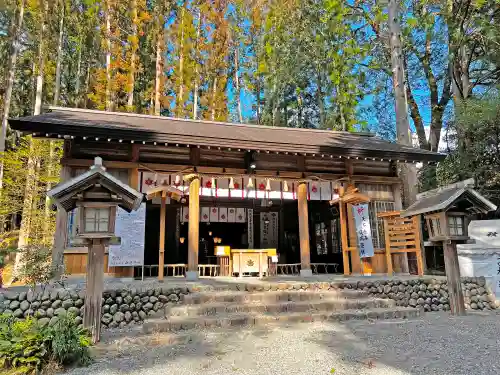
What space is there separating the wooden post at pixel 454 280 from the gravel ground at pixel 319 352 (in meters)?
1.03

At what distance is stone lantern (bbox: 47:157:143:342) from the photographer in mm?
4688

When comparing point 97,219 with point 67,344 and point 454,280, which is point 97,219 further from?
point 454,280

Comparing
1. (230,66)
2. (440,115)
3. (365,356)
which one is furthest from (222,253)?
(230,66)

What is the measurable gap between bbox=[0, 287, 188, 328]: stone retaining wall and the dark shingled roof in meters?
3.36

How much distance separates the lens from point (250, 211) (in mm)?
12930

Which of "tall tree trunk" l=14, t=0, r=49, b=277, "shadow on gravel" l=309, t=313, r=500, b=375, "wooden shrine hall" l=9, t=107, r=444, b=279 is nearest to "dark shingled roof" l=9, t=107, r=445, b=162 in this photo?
"wooden shrine hall" l=9, t=107, r=444, b=279

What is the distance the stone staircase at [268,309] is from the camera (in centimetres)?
534

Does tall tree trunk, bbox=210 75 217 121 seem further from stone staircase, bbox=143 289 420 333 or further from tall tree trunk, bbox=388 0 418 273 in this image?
stone staircase, bbox=143 289 420 333

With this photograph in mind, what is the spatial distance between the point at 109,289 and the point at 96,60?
55.6 feet

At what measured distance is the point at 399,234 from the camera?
8977 millimetres

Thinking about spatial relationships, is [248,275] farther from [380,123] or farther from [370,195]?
[380,123]

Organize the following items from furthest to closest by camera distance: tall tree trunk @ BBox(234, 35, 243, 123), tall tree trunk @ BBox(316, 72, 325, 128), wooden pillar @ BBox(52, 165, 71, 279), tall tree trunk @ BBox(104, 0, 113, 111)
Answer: tall tree trunk @ BBox(234, 35, 243, 123) < tall tree trunk @ BBox(316, 72, 325, 128) < tall tree trunk @ BBox(104, 0, 113, 111) < wooden pillar @ BBox(52, 165, 71, 279)

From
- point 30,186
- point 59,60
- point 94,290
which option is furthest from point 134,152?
point 59,60

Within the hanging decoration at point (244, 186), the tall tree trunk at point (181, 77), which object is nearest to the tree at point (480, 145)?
the hanging decoration at point (244, 186)
